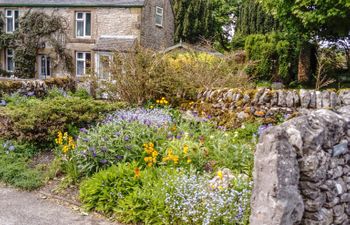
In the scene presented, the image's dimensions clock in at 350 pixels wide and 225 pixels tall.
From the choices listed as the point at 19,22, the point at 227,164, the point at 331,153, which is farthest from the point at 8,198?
the point at 19,22

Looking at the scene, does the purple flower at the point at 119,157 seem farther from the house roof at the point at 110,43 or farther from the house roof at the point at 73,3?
the house roof at the point at 73,3

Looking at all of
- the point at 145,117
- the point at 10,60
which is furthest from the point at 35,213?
the point at 10,60

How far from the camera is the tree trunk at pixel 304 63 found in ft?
74.3

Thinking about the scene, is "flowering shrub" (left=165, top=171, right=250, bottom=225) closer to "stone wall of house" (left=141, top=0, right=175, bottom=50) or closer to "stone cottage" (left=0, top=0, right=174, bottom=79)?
"stone cottage" (left=0, top=0, right=174, bottom=79)

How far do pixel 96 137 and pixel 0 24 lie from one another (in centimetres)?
2407

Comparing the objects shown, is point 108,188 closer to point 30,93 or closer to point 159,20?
point 30,93

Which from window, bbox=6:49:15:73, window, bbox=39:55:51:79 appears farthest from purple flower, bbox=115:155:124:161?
window, bbox=6:49:15:73

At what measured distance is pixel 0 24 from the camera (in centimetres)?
2758

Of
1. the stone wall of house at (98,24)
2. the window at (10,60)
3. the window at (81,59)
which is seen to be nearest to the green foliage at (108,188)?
the stone wall of house at (98,24)

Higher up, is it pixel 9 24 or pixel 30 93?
pixel 9 24

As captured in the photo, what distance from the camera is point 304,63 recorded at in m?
22.9

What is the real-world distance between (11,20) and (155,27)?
395 inches

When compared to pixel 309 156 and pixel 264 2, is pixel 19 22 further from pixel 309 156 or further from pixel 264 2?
pixel 309 156

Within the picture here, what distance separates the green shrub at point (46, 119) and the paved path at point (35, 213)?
1898 millimetres
